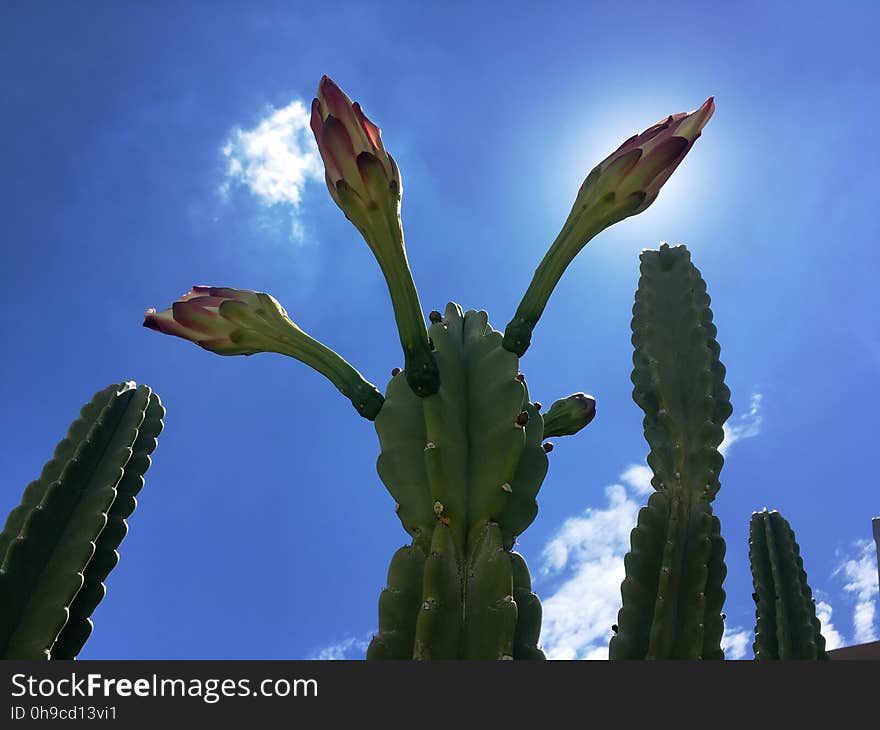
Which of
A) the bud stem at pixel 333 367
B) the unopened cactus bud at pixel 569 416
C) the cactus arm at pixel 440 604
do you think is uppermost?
the unopened cactus bud at pixel 569 416

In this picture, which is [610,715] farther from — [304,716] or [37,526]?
[37,526]

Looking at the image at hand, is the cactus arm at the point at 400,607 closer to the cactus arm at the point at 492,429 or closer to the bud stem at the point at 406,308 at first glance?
the cactus arm at the point at 492,429

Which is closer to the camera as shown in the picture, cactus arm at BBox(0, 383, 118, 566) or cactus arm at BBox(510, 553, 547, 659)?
A: cactus arm at BBox(510, 553, 547, 659)

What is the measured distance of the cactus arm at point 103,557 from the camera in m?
2.03

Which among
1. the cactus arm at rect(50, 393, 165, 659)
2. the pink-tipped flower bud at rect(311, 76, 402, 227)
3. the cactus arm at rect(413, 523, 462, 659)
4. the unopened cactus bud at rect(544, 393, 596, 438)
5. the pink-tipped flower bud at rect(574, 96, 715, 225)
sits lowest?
the cactus arm at rect(413, 523, 462, 659)

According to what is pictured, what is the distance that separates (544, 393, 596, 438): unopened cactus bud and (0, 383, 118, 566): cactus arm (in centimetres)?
131

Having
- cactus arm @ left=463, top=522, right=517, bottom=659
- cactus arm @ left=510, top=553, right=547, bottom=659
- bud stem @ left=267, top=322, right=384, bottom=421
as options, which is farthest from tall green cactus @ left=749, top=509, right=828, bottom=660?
bud stem @ left=267, top=322, right=384, bottom=421

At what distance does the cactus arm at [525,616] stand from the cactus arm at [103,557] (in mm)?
1077

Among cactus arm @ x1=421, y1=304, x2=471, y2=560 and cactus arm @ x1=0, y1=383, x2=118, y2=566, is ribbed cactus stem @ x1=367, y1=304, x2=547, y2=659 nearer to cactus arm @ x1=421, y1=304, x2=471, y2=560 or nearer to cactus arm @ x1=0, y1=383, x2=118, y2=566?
cactus arm @ x1=421, y1=304, x2=471, y2=560

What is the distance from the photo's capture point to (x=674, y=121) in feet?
6.18

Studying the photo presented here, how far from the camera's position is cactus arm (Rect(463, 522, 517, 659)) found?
152cm

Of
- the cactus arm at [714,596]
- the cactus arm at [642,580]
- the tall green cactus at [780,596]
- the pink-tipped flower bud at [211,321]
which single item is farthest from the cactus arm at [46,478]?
the tall green cactus at [780,596]

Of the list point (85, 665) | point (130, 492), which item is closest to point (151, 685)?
point (85, 665)

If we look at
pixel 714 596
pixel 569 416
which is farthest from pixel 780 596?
pixel 569 416
